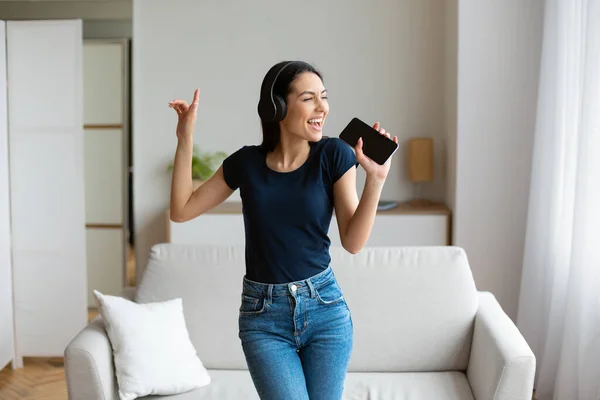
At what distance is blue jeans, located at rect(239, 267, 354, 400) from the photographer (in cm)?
192

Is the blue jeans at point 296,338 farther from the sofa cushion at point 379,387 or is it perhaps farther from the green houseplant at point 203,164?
the green houseplant at point 203,164

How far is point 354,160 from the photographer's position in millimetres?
2016

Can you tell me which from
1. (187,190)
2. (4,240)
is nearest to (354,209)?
(187,190)

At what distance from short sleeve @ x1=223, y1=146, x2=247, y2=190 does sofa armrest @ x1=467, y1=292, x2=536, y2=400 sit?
46.5 inches

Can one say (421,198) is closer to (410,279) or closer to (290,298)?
(410,279)

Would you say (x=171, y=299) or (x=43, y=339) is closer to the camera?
(x=171, y=299)

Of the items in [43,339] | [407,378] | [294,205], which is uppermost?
[294,205]

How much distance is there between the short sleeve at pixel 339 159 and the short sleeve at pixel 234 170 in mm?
242

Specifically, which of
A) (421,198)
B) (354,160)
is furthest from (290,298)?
(421,198)

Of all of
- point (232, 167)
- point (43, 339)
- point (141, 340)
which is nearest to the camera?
point (232, 167)

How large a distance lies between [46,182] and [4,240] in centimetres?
40

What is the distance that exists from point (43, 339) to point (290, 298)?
3052 millimetres

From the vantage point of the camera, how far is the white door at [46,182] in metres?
4.39

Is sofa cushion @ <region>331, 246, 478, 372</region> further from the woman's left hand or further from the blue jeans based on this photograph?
the woman's left hand
